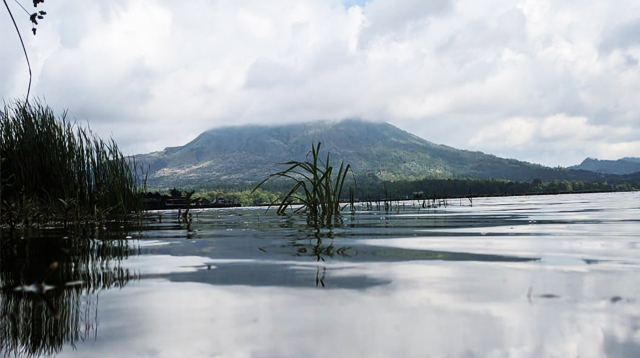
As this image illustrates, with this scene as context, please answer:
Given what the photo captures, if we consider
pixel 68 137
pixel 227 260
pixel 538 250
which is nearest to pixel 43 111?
pixel 68 137

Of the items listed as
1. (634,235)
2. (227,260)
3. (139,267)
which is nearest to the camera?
(139,267)

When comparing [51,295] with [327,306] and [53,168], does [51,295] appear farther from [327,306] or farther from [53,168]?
[53,168]

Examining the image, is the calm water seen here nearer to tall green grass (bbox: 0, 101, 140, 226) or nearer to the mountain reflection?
the mountain reflection

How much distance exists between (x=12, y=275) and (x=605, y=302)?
2.50 meters

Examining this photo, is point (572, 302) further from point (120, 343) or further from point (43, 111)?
point (43, 111)

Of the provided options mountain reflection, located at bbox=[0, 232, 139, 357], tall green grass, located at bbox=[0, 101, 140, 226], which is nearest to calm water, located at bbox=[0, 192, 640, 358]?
mountain reflection, located at bbox=[0, 232, 139, 357]

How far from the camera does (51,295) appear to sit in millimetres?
2090

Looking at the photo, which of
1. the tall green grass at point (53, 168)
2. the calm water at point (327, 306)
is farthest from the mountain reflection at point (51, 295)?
the tall green grass at point (53, 168)

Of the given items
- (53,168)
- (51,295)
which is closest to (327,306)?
(51,295)

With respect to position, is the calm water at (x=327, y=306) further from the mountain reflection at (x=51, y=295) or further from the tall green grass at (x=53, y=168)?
the tall green grass at (x=53, y=168)

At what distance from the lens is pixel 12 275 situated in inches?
105

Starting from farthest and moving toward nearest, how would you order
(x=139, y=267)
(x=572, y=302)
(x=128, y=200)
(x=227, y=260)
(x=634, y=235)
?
1. (x=128, y=200)
2. (x=634, y=235)
3. (x=227, y=260)
4. (x=139, y=267)
5. (x=572, y=302)

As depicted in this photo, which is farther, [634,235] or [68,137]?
[68,137]

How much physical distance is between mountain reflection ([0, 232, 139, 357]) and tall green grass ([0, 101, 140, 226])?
228 inches
